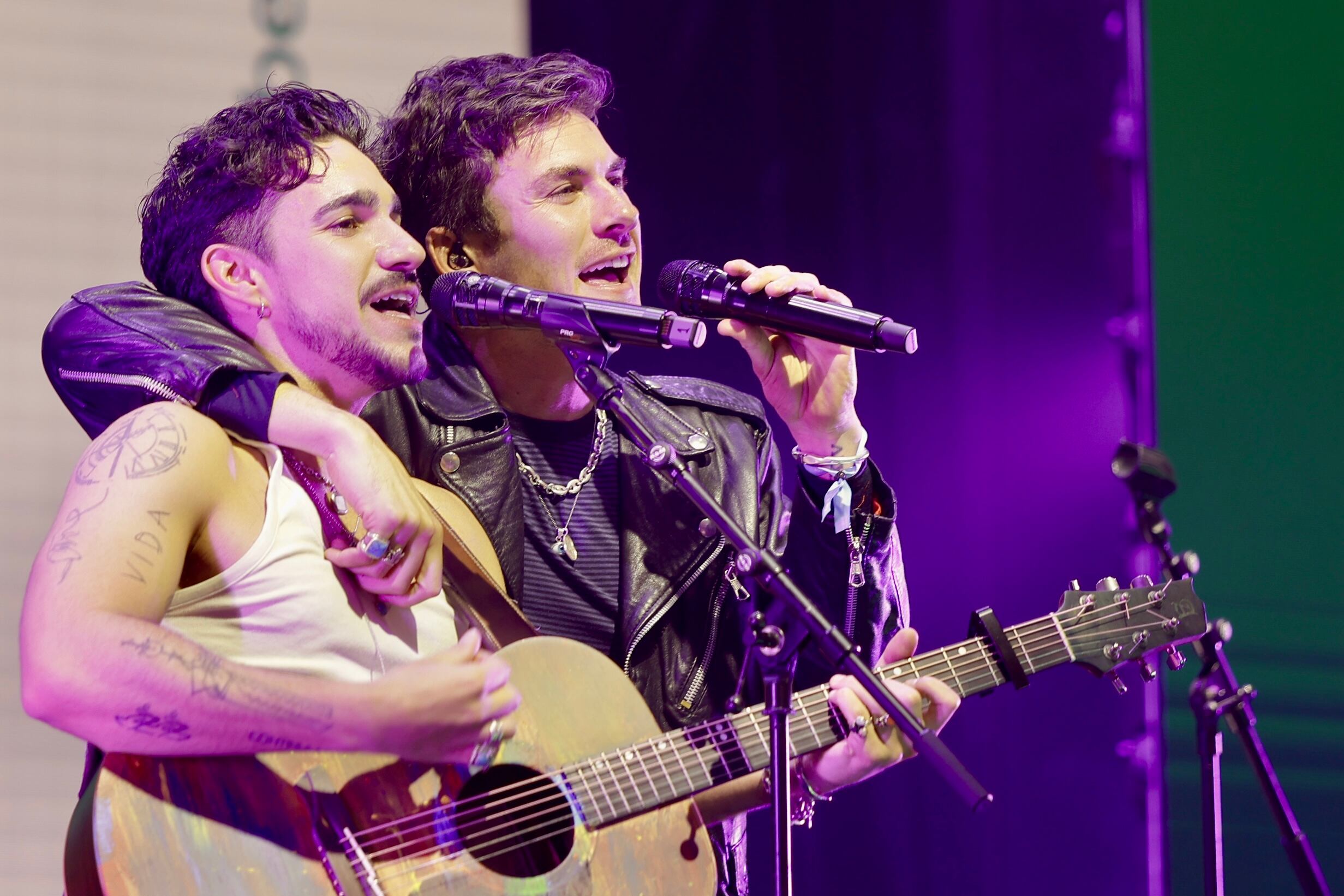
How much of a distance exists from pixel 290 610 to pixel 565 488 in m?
0.86

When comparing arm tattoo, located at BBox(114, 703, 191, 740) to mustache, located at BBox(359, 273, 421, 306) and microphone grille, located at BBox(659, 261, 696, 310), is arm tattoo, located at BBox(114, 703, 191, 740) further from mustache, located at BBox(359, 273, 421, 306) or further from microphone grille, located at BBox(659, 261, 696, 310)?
microphone grille, located at BBox(659, 261, 696, 310)

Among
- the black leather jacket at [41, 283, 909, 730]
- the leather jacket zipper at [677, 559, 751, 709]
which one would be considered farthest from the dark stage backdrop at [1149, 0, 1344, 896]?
the leather jacket zipper at [677, 559, 751, 709]

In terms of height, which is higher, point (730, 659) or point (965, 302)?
point (965, 302)

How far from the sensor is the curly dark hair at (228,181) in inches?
92.4

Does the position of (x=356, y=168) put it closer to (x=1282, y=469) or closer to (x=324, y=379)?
(x=324, y=379)

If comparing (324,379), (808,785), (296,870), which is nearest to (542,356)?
(324,379)

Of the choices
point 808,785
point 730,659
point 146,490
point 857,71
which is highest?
point 857,71

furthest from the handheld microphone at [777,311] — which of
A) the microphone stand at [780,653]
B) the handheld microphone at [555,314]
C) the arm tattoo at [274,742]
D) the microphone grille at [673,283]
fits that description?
the arm tattoo at [274,742]

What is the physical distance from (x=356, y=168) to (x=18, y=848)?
186cm

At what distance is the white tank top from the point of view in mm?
1932

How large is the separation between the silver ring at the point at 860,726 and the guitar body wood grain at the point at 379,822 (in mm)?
322

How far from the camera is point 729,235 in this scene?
154 inches

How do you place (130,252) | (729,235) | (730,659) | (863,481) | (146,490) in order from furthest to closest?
(729,235), (130,252), (730,659), (863,481), (146,490)

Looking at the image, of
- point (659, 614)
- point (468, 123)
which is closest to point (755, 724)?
point (659, 614)
